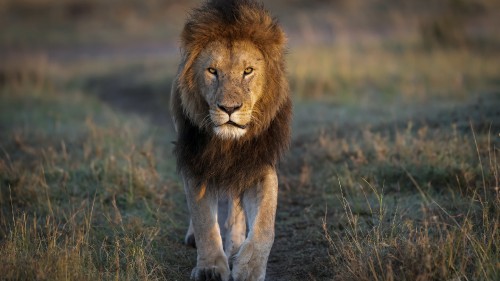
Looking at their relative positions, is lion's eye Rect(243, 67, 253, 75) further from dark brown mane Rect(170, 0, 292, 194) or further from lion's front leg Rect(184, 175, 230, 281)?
lion's front leg Rect(184, 175, 230, 281)

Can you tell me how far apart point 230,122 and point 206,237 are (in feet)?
2.23

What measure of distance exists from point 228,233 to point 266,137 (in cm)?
74

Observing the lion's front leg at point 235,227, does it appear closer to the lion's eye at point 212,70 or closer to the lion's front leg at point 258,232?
the lion's front leg at point 258,232

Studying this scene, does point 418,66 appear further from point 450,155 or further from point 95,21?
point 95,21

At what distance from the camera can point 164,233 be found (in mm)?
4871

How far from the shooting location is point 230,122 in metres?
3.91

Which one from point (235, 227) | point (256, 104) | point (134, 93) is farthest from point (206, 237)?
point (134, 93)

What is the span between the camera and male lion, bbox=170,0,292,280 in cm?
398

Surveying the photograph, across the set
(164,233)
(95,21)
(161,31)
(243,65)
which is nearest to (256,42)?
(243,65)

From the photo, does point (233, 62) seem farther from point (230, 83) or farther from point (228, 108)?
point (228, 108)

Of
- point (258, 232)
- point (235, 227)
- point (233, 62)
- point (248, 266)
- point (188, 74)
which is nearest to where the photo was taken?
point (248, 266)

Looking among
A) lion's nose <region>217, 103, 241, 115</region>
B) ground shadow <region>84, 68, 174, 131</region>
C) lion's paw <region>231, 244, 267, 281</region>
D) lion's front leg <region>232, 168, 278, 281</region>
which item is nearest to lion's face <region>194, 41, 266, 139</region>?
lion's nose <region>217, 103, 241, 115</region>

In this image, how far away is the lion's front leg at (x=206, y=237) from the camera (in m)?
3.90

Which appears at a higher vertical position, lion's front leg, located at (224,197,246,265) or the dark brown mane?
the dark brown mane
